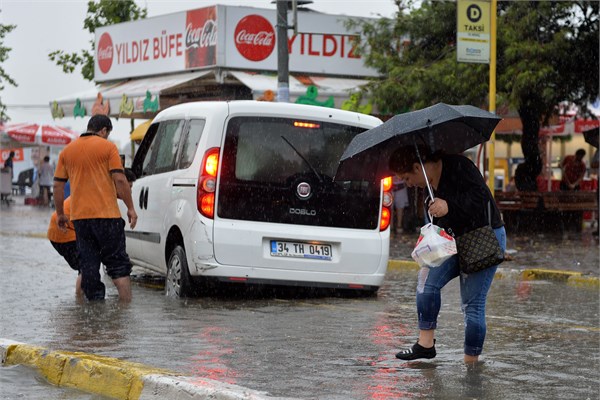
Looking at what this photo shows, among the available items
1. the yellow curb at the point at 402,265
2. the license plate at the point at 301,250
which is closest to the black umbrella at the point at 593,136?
the yellow curb at the point at 402,265

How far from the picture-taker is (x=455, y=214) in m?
7.08

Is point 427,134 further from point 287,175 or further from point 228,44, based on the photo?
point 228,44

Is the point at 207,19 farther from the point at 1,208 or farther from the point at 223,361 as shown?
the point at 223,361

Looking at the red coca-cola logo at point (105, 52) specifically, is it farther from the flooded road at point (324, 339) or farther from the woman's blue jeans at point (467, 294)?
the woman's blue jeans at point (467, 294)

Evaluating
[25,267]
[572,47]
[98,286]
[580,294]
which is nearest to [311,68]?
[572,47]

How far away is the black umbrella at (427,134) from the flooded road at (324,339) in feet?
4.09

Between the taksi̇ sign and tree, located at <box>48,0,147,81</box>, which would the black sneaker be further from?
tree, located at <box>48,0,147,81</box>

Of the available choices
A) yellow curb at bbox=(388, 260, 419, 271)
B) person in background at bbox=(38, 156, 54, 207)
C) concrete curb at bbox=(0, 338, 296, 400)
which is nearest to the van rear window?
concrete curb at bbox=(0, 338, 296, 400)

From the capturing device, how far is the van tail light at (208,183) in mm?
11039

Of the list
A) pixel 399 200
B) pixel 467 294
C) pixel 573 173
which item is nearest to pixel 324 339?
pixel 467 294

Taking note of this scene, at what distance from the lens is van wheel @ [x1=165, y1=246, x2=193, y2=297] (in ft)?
37.3

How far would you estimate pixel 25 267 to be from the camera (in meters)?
15.7

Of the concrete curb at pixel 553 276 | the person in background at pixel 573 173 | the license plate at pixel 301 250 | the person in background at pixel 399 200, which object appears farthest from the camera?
the person in background at pixel 573 173

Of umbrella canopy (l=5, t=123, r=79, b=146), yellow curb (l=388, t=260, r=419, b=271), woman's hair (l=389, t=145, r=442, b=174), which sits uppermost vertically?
umbrella canopy (l=5, t=123, r=79, b=146)
